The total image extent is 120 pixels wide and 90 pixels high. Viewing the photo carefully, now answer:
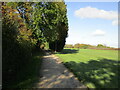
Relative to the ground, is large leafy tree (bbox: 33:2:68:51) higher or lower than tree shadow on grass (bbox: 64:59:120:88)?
higher

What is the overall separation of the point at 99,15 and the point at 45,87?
12900 millimetres

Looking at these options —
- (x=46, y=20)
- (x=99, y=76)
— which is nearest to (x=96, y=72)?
(x=99, y=76)

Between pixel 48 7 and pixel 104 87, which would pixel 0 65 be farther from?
pixel 48 7

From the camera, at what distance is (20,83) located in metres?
4.39

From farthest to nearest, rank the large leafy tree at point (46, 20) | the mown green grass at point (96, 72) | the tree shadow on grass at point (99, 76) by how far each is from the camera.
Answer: the large leafy tree at point (46, 20)
the mown green grass at point (96, 72)
the tree shadow on grass at point (99, 76)

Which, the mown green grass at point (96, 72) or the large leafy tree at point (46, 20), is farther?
the large leafy tree at point (46, 20)

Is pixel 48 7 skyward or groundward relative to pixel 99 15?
skyward

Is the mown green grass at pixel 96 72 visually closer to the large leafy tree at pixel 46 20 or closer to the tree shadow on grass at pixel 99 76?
the tree shadow on grass at pixel 99 76

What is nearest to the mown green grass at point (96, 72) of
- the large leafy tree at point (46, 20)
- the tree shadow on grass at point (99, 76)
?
the tree shadow on grass at point (99, 76)

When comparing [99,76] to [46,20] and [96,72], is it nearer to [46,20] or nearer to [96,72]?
[96,72]

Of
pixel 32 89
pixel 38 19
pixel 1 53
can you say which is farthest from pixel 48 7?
pixel 32 89

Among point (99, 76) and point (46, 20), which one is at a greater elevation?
point (46, 20)

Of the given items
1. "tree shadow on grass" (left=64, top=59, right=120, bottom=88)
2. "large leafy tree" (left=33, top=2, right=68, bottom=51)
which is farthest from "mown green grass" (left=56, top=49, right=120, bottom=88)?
"large leafy tree" (left=33, top=2, right=68, bottom=51)

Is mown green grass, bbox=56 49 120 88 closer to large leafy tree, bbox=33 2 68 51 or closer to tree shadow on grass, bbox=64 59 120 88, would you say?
tree shadow on grass, bbox=64 59 120 88
